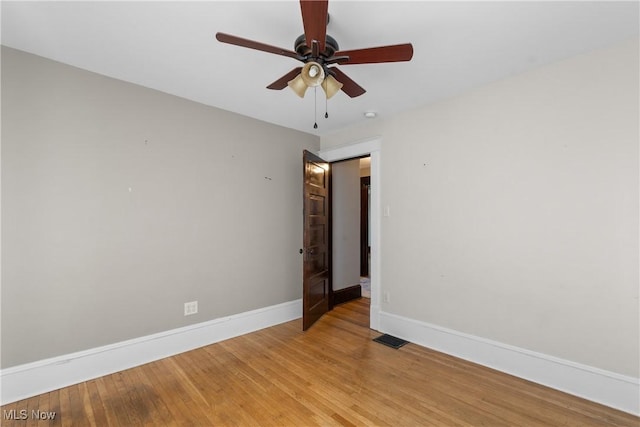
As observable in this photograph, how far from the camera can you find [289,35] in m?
2.04

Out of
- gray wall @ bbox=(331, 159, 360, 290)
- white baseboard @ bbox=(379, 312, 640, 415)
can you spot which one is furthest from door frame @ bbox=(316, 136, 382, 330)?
gray wall @ bbox=(331, 159, 360, 290)

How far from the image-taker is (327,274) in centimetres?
430

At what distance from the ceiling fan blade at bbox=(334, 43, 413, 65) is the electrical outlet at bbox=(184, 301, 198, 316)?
2.72m

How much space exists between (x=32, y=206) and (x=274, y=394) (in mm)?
2356

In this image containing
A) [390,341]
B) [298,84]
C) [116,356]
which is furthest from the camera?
[390,341]

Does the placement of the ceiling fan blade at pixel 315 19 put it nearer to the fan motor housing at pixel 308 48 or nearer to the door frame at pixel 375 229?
the fan motor housing at pixel 308 48

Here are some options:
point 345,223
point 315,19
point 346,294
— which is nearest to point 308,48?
point 315,19

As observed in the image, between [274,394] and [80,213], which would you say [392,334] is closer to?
[274,394]

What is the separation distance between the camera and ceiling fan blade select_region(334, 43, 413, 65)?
5.57 feet

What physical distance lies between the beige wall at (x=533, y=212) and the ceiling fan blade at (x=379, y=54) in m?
1.47

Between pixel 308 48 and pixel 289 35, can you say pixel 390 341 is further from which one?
pixel 289 35

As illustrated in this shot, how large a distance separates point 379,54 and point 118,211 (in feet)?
8.31

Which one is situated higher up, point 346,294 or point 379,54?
point 379,54

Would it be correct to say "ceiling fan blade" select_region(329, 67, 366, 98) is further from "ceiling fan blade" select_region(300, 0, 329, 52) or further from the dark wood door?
the dark wood door
